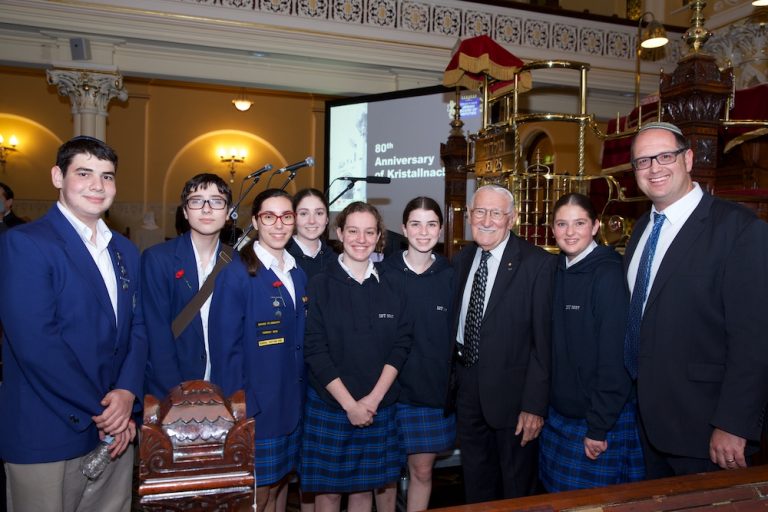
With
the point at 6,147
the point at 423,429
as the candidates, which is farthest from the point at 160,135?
the point at 423,429

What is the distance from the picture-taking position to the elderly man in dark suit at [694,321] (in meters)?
1.94

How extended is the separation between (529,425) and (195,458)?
5.93 ft

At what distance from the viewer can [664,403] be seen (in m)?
2.10

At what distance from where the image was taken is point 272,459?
2465mm

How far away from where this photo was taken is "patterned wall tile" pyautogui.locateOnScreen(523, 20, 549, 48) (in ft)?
27.9

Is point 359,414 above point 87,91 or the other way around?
the other way around

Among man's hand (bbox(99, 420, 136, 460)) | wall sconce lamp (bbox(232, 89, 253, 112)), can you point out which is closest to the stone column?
wall sconce lamp (bbox(232, 89, 253, 112))

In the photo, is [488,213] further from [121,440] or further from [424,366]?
[121,440]

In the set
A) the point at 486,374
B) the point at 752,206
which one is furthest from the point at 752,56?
the point at 486,374

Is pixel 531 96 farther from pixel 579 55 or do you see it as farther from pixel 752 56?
pixel 752 56

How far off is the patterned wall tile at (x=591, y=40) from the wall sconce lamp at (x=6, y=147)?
9461 mm

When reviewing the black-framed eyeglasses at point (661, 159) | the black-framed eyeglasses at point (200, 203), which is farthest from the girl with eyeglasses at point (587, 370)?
the black-framed eyeglasses at point (200, 203)

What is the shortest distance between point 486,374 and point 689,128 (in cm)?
140

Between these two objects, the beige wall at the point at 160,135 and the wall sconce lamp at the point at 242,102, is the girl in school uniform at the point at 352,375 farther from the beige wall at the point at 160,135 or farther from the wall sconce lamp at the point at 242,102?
the wall sconce lamp at the point at 242,102
